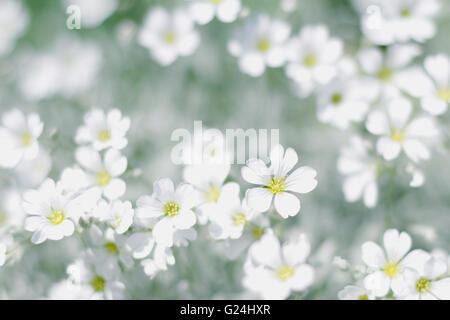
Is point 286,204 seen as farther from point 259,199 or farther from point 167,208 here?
point 167,208

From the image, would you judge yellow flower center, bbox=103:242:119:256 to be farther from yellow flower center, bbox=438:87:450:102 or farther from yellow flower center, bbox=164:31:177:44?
yellow flower center, bbox=438:87:450:102

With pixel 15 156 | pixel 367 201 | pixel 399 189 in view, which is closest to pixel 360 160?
pixel 367 201

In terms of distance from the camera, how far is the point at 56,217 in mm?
1029

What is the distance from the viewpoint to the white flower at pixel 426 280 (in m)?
0.98

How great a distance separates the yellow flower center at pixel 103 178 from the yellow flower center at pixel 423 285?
663mm

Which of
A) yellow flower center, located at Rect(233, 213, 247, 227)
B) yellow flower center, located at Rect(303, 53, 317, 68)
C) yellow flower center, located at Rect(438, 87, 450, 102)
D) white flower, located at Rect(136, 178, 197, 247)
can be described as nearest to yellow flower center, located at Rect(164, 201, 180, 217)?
white flower, located at Rect(136, 178, 197, 247)

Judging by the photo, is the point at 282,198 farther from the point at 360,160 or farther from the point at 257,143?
the point at 257,143

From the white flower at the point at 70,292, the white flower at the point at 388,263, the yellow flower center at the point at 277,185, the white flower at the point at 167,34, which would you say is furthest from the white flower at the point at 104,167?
the white flower at the point at 388,263

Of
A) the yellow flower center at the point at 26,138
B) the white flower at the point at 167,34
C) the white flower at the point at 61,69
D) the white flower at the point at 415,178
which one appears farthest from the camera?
the white flower at the point at 61,69

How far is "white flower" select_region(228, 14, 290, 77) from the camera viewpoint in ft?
4.44

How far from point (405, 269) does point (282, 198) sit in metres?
0.27

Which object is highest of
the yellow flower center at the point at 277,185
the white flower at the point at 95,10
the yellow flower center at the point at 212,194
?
the white flower at the point at 95,10

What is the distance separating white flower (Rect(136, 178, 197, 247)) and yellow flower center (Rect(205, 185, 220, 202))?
0.09 m

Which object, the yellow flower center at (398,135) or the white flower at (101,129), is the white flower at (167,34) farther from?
the yellow flower center at (398,135)
